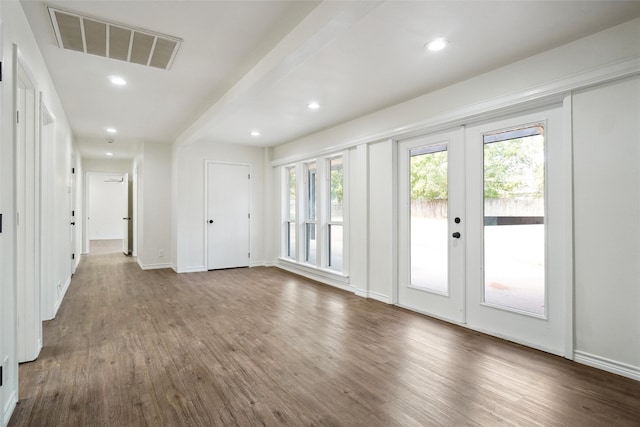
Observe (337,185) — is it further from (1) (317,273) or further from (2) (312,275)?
(2) (312,275)

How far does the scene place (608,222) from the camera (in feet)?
7.98

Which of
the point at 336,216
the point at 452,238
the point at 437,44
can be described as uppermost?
the point at 437,44

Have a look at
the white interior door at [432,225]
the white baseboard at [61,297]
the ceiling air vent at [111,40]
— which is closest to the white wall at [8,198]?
the ceiling air vent at [111,40]

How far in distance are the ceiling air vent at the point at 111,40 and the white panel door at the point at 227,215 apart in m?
3.63

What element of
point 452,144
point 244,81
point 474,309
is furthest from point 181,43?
point 474,309

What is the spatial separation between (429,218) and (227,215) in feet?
13.8

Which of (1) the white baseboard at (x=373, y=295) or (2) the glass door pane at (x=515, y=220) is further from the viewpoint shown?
(1) the white baseboard at (x=373, y=295)

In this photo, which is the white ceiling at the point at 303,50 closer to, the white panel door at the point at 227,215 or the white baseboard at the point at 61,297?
the white panel door at the point at 227,215

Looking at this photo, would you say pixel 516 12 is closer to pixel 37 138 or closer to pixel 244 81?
pixel 244 81

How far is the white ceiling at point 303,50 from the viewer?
2.19m

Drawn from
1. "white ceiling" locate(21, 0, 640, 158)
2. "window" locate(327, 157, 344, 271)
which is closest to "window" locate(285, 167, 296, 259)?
"window" locate(327, 157, 344, 271)

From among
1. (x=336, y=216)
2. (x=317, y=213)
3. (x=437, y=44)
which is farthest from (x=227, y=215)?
(x=437, y=44)

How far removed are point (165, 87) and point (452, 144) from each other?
3.22 metres

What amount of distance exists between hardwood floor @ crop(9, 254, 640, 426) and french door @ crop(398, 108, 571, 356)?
0.28 m
